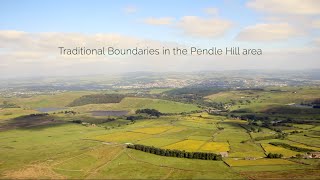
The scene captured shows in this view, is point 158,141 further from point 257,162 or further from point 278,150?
point 257,162

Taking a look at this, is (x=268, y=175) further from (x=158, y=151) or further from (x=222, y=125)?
(x=222, y=125)

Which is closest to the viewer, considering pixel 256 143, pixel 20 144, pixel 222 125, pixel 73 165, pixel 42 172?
pixel 42 172

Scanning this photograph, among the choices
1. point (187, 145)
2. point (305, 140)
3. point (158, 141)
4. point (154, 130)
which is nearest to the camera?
point (187, 145)

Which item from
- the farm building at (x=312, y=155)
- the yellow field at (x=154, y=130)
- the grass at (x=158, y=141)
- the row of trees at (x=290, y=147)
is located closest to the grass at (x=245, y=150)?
the row of trees at (x=290, y=147)

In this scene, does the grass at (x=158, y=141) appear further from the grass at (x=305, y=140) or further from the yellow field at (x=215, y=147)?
the grass at (x=305, y=140)

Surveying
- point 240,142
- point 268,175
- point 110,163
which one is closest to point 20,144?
point 110,163

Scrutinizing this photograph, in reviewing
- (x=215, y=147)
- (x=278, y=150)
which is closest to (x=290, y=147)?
(x=278, y=150)

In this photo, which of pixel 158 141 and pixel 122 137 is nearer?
pixel 158 141
